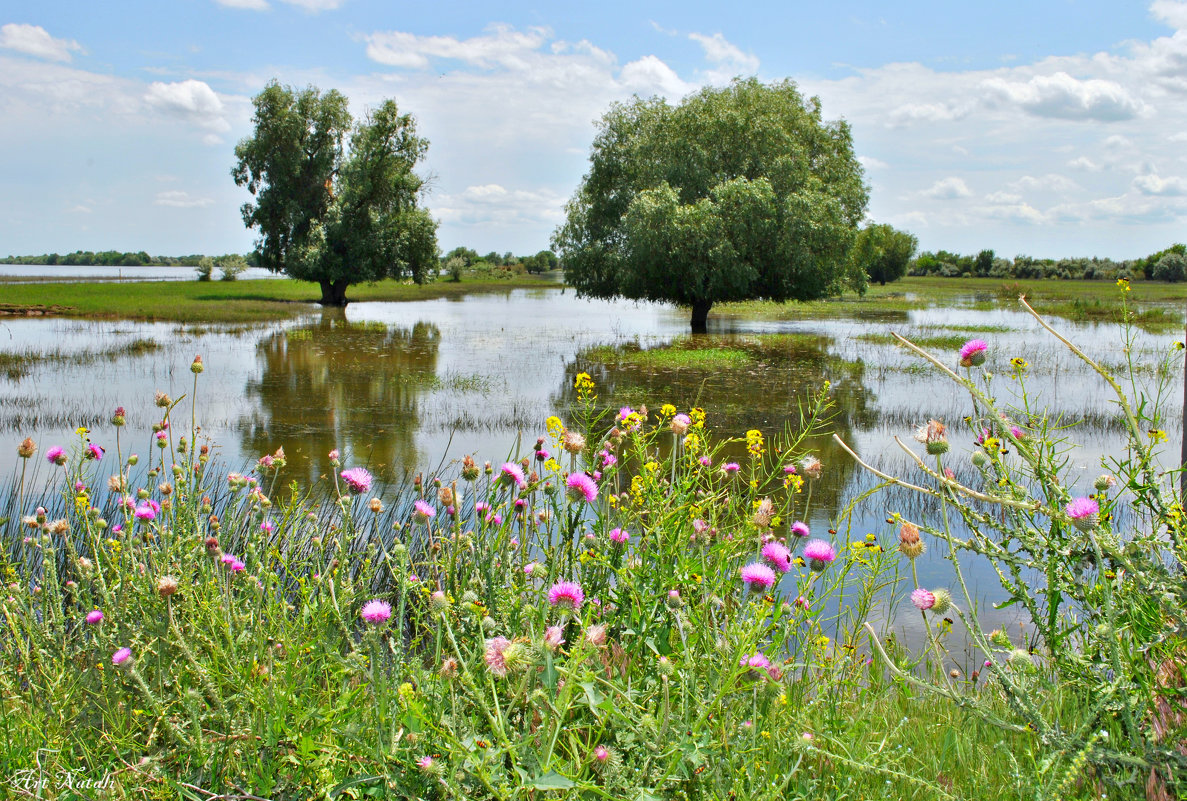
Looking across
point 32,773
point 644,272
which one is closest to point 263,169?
point 644,272

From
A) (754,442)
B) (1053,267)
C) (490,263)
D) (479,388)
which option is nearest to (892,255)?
(1053,267)

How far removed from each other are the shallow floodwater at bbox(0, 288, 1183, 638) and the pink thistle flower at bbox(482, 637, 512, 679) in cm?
111

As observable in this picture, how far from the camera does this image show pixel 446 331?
2936 cm

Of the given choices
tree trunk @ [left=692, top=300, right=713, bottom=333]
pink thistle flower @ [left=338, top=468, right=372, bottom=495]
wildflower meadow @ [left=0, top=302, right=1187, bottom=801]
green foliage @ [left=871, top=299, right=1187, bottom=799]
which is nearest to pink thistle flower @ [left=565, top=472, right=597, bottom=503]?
wildflower meadow @ [left=0, top=302, right=1187, bottom=801]

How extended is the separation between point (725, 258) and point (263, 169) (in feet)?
80.8

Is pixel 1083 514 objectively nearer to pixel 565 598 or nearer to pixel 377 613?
pixel 565 598

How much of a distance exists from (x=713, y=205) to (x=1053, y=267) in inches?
3434

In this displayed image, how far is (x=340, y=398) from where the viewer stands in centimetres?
1453

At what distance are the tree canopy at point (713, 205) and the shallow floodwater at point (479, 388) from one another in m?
1.94

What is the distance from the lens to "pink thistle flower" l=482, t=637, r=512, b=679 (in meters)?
1.78

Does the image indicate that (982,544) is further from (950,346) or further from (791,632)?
(950,346)

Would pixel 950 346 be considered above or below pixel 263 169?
below

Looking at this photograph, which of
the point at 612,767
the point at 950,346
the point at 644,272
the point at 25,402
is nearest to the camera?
the point at 612,767

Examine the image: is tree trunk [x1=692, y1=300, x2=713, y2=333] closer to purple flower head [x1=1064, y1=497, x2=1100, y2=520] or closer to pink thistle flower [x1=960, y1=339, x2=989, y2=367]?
pink thistle flower [x1=960, y1=339, x2=989, y2=367]
